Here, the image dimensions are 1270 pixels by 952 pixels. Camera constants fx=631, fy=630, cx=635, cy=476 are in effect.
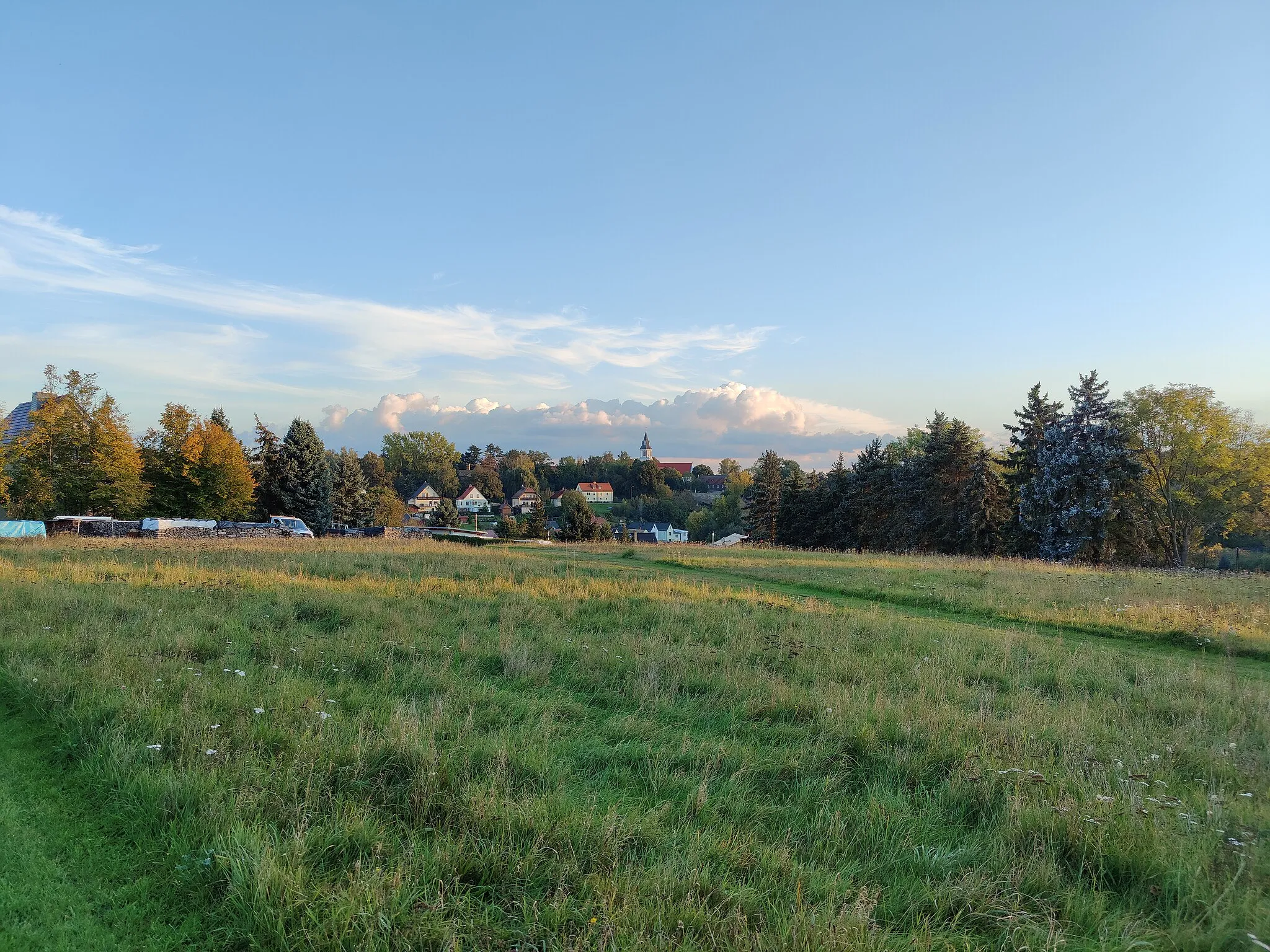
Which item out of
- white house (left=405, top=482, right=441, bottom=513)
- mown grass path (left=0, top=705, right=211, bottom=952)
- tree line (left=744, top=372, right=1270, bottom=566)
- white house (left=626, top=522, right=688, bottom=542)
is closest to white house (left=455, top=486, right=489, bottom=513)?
white house (left=405, top=482, right=441, bottom=513)

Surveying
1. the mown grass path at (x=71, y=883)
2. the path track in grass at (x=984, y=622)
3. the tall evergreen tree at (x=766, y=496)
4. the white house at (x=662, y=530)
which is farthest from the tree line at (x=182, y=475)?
the white house at (x=662, y=530)

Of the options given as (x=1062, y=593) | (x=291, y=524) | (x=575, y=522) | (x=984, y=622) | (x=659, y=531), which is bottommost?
(x=659, y=531)

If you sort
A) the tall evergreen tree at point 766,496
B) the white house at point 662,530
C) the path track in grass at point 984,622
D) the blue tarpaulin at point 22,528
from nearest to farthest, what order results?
the path track in grass at point 984,622 < the blue tarpaulin at point 22,528 < the tall evergreen tree at point 766,496 < the white house at point 662,530

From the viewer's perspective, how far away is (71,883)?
3.11m

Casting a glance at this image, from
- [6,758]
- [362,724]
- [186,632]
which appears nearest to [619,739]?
[362,724]

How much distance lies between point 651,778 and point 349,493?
66.8 metres

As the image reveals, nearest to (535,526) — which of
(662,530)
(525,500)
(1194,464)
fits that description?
(1194,464)

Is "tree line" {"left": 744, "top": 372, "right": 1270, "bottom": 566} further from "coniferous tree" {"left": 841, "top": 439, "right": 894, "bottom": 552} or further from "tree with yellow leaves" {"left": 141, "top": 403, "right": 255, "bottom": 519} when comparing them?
"tree with yellow leaves" {"left": 141, "top": 403, "right": 255, "bottom": 519}

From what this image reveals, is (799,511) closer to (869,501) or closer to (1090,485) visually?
(869,501)

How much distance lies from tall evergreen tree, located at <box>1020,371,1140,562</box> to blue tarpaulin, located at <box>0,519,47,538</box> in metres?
50.2

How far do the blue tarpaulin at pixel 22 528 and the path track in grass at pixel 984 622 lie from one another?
79.0 ft

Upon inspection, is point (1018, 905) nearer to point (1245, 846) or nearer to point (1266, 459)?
point (1245, 846)

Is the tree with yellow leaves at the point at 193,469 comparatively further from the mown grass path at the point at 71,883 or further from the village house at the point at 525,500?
the village house at the point at 525,500

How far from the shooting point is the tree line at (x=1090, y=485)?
36344 millimetres
